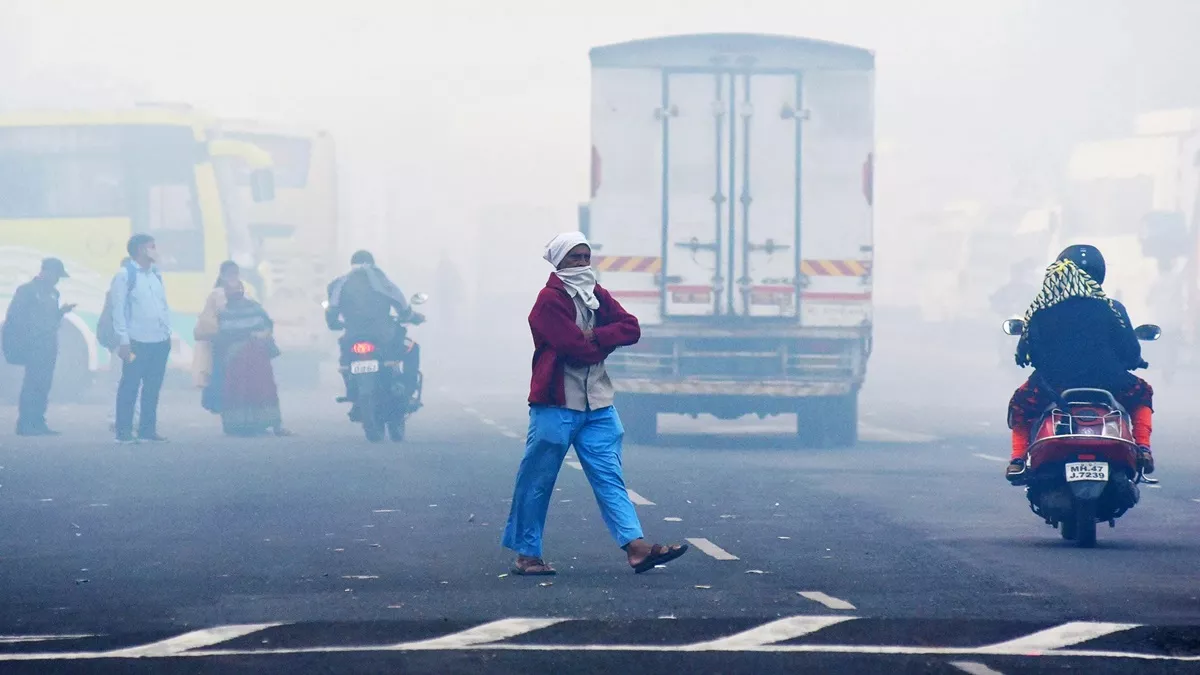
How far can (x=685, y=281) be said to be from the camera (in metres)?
19.9

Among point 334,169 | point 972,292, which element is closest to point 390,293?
point 334,169

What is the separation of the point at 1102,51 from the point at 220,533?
303 ft

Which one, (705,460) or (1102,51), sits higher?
(1102,51)

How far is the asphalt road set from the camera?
767 cm

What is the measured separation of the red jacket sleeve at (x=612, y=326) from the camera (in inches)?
394

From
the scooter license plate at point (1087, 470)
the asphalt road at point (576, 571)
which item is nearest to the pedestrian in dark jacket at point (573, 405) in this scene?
the asphalt road at point (576, 571)

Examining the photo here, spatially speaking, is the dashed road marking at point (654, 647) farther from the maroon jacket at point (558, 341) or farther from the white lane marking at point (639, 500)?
the white lane marking at point (639, 500)

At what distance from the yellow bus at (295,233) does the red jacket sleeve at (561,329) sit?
2339 cm

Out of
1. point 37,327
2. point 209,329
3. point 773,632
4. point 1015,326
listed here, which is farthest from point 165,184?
point 773,632

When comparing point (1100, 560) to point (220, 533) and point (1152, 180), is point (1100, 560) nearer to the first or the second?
point (220, 533)

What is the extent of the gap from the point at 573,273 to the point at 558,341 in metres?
0.36

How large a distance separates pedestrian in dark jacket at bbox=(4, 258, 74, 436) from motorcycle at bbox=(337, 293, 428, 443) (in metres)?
4.48

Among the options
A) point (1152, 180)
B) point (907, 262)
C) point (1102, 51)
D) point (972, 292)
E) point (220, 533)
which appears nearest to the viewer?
point (220, 533)

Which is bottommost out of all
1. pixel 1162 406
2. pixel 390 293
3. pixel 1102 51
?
pixel 1162 406
